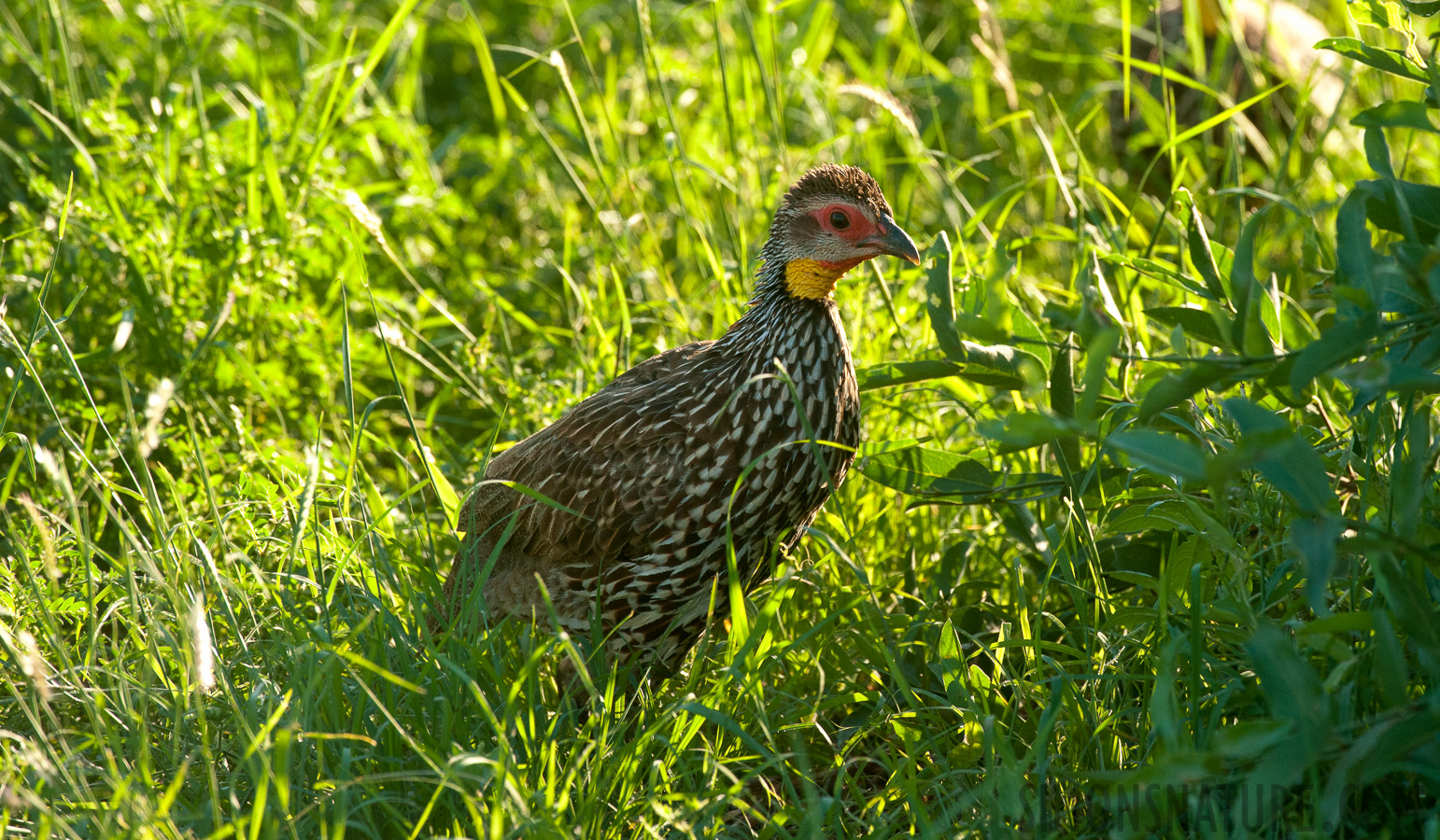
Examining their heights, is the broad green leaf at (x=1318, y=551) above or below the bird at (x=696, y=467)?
above

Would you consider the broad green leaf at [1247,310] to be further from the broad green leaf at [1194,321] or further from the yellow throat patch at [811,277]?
the yellow throat patch at [811,277]

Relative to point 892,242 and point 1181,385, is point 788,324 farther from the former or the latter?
point 1181,385

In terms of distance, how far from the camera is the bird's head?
104 inches

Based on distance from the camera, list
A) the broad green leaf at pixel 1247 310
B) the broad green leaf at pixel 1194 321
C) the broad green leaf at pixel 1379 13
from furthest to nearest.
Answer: the broad green leaf at pixel 1194 321
the broad green leaf at pixel 1379 13
the broad green leaf at pixel 1247 310

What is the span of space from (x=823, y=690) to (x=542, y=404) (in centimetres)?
109

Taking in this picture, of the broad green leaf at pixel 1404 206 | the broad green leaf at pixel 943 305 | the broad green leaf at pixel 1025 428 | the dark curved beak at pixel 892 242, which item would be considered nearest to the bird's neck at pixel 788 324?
the dark curved beak at pixel 892 242

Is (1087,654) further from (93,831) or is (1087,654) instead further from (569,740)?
(93,831)

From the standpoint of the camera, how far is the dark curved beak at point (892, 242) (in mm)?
2631

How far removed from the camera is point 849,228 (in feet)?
8.75

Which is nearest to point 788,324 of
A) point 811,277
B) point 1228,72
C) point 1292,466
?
point 811,277

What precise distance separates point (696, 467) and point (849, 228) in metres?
0.64

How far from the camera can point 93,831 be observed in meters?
1.94

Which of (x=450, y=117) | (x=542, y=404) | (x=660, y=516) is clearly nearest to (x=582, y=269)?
(x=542, y=404)

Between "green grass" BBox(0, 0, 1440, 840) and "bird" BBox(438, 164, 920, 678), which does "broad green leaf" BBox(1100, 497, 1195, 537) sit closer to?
"green grass" BBox(0, 0, 1440, 840)
